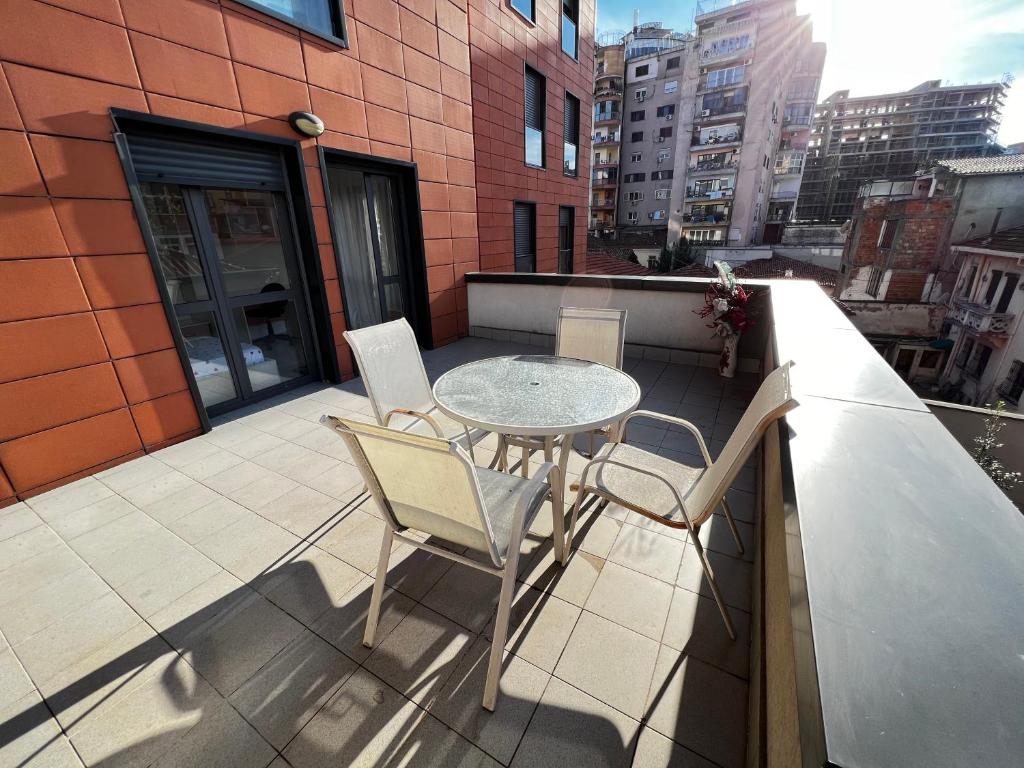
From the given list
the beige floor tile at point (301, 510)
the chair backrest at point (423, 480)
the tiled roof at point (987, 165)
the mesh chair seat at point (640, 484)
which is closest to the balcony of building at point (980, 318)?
the tiled roof at point (987, 165)

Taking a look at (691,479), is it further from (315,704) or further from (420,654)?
(315,704)

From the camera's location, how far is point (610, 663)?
A: 1.53 meters

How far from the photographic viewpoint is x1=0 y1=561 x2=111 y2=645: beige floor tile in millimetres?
1744

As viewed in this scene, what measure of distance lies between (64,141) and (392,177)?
300 centimetres

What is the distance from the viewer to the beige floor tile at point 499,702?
132 cm

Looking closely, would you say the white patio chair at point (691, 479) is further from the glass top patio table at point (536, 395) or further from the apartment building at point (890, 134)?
the apartment building at point (890, 134)

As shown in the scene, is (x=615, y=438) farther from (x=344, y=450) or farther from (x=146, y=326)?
(x=146, y=326)

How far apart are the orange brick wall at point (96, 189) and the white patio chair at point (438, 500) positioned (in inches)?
104

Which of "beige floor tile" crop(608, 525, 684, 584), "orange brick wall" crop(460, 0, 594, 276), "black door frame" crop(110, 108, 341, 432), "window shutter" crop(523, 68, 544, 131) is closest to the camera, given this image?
"beige floor tile" crop(608, 525, 684, 584)

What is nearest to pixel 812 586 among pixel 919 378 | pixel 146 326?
pixel 146 326

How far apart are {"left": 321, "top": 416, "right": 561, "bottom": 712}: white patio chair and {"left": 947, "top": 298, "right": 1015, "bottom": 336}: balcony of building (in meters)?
15.6

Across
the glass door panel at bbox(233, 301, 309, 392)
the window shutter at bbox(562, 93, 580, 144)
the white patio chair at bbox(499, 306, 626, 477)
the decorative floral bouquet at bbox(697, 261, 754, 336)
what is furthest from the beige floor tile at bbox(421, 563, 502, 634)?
the window shutter at bbox(562, 93, 580, 144)

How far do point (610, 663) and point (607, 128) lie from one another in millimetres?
35564

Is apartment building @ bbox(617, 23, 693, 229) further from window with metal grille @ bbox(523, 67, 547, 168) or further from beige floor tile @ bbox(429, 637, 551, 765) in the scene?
beige floor tile @ bbox(429, 637, 551, 765)
